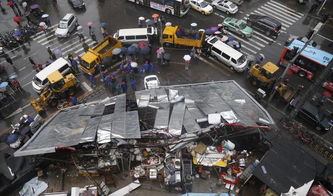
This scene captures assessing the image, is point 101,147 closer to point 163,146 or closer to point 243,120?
point 163,146

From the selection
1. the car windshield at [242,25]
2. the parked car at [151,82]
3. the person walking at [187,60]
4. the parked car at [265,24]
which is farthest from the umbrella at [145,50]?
the parked car at [265,24]

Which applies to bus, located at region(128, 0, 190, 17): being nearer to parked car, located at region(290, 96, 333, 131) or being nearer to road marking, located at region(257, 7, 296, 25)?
road marking, located at region(257, 7, 296, 25)

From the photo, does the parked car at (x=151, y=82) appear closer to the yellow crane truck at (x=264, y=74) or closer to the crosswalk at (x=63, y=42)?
the yellow crane truck at (x=264, y=74)

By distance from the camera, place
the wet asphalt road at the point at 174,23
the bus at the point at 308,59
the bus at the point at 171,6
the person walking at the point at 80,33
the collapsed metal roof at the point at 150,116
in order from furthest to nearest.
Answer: the bus at the point at 171,6
the person walking at the point at 80,33
the wet asphalt road at the point at 174,23
the bus at the point at 308,59
the collapsed metal roof at the point at 150,116

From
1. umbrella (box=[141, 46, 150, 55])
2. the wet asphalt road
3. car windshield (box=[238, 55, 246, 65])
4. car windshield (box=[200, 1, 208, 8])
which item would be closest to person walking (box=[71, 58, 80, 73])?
the wet asphalt road

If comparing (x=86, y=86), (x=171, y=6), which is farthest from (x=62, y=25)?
(x=171, y=6)

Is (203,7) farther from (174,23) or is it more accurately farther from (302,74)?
(302,74)
